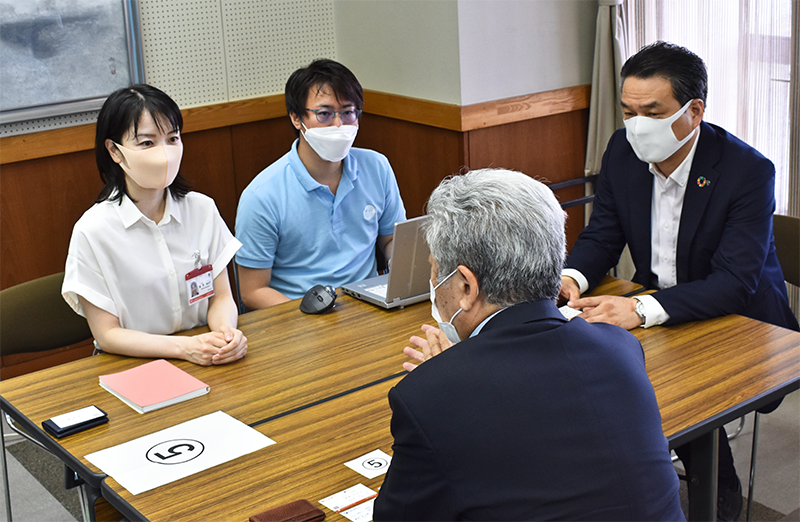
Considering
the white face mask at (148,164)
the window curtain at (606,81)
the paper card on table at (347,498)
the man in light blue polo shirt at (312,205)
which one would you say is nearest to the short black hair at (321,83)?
the man in light blue polo shirt at (312,205)

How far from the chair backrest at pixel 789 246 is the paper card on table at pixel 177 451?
1.99m

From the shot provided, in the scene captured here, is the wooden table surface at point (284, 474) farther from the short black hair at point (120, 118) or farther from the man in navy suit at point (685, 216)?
the short black hair at point (120, 118)

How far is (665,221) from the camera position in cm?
257

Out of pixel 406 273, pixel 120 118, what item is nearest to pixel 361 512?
pixel 406 273

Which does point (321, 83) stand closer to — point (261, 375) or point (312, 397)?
point (261, 375)

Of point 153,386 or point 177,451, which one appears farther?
point 153,386

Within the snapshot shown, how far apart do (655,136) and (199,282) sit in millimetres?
1466

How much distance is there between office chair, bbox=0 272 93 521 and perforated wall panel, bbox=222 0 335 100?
193 cm

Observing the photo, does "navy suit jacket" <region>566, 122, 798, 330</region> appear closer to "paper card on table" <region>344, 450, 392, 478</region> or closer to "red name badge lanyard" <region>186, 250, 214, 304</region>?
"paper card on table" <region>344, 450, 392, 478</region>

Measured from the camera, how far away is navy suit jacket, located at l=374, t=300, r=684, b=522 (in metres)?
1.19

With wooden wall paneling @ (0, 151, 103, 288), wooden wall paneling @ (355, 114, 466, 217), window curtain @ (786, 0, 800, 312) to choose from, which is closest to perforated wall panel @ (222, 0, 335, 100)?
wooden wall paneling @ (355, 114, 466, 217)

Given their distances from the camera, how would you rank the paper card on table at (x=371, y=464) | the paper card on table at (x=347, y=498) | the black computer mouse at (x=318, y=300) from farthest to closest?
the black computer mouse at (x=318, y=300) < the paper card on table at (x=371, y=464) < the paper card on table at (x=347, y=498)

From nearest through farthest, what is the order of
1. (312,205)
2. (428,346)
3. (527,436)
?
(527,436) < (428,346) < (312,205)

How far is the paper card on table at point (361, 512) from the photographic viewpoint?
4.74ft
